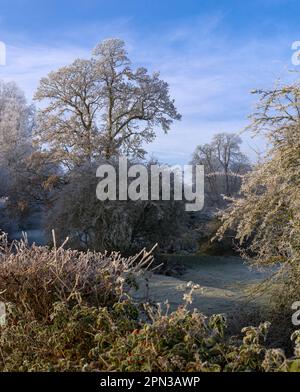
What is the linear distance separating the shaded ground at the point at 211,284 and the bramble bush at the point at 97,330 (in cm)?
59

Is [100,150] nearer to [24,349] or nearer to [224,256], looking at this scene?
[224,256]

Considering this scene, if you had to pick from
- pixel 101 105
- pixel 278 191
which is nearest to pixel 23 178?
pixel 101 105

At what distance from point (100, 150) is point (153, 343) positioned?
78.7 ft

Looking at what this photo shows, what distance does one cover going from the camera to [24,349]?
4770mm

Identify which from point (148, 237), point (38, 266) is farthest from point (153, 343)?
point (148, 237)

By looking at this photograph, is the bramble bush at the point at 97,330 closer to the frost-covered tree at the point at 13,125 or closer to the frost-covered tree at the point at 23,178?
the frost-covered tree at the point at 23,178

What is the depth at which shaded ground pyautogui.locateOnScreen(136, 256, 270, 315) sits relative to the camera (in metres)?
8.98

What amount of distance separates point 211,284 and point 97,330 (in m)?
9.67

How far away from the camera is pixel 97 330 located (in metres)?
4.55

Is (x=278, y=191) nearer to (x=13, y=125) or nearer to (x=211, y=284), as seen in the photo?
(x=211, y=284)

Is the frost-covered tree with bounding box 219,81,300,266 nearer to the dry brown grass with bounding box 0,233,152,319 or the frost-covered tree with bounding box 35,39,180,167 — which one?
the dry brown grass with bounding box 0,233,152,319

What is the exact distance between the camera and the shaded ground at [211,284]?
898 centimetres

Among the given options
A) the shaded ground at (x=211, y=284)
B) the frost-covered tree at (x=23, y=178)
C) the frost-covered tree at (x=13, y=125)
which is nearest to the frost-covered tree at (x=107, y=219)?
the shaded ground at (x=211, y=284)

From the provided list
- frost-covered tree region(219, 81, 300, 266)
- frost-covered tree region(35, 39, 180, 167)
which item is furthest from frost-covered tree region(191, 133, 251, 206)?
frost-covered tree region(219, 81, 300, 266)
